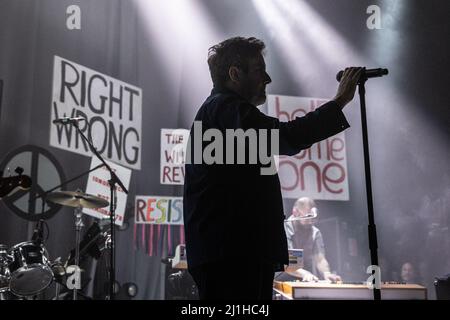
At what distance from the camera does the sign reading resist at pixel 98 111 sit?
14.6 ft

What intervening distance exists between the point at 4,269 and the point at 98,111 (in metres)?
1.81

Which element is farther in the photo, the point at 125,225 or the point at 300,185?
the point at 300,185

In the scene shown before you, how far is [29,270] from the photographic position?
3.24 metres

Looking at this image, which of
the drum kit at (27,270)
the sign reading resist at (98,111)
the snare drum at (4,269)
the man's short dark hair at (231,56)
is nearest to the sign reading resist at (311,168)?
the sign reading resist at (98,111)

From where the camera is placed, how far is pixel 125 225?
4617 mm

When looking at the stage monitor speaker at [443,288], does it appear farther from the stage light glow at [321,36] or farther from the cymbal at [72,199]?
the stage light glow at [321,36]

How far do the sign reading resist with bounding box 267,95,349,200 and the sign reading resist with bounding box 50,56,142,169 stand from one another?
1435 millimetres

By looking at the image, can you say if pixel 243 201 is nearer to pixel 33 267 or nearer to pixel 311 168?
pixel 33 267

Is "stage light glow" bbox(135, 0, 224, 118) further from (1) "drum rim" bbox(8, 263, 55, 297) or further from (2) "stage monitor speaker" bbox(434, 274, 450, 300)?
(2) "stage monitor speaker" bbox(434, 274, 450, 300)

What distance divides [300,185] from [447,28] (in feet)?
7.97

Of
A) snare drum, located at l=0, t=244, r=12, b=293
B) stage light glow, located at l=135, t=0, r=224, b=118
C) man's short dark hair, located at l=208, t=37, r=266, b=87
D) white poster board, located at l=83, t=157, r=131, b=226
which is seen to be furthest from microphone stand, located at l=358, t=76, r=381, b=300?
stage light glow, located at l=135, t=0, r=224, b=118
